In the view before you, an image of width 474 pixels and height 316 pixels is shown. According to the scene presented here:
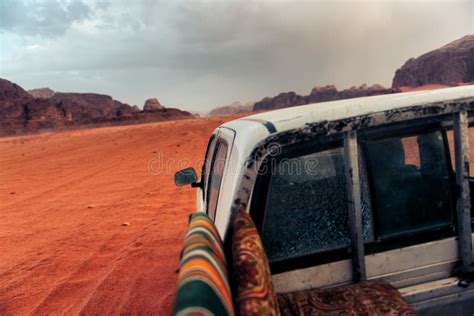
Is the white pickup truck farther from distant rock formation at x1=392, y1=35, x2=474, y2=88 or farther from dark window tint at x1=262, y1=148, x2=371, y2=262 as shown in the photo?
distant rock formation at x1=392, y1=35, x2=474, y2=88

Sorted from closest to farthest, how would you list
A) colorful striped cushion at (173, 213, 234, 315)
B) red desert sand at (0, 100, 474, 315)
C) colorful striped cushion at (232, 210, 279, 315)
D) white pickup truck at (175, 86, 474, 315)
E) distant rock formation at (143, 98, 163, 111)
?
colorful striped cushion at (173, 213, 234, 315)
colorful striped cushion at (232, 210, 279, 315)
white pickup truck at (175, 86, 474, 315)
red desert sand at (0, 100, 474, 315)
distant rock formation at (143, 98, 163, 111)

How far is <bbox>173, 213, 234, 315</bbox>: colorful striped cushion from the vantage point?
1140 millimetres

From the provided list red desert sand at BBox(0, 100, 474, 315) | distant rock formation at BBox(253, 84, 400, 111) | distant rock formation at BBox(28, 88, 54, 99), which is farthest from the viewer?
distant rock formation at BBox(28, 88, 54, 99)

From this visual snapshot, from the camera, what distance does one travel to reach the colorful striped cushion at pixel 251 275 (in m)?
1.41

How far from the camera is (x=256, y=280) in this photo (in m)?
1.49

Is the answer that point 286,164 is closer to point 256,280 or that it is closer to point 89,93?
point 256,280

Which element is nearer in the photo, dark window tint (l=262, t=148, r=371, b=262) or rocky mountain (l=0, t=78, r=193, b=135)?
dark window tint (l=262, t=148, r=371, b=262)

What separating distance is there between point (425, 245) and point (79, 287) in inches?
144

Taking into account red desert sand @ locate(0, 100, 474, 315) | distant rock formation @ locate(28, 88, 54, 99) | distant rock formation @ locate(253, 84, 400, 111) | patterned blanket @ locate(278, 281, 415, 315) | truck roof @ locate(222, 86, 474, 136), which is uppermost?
distant rock formation @ locate(28, 88, 54, 99)

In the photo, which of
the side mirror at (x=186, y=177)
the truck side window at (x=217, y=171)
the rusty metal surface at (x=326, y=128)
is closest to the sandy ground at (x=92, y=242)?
the side mirror at (x=186, y=177)

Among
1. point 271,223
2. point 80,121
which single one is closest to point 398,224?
point 271,223

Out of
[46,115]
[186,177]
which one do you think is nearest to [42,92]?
[46,115]

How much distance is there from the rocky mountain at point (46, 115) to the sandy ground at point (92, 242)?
7438 centimetres

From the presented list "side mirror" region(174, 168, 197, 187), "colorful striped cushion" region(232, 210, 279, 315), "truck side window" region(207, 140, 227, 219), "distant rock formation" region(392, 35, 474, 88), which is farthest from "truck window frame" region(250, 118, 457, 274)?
"distant rock formation" region(392, 35, 474, 88)
